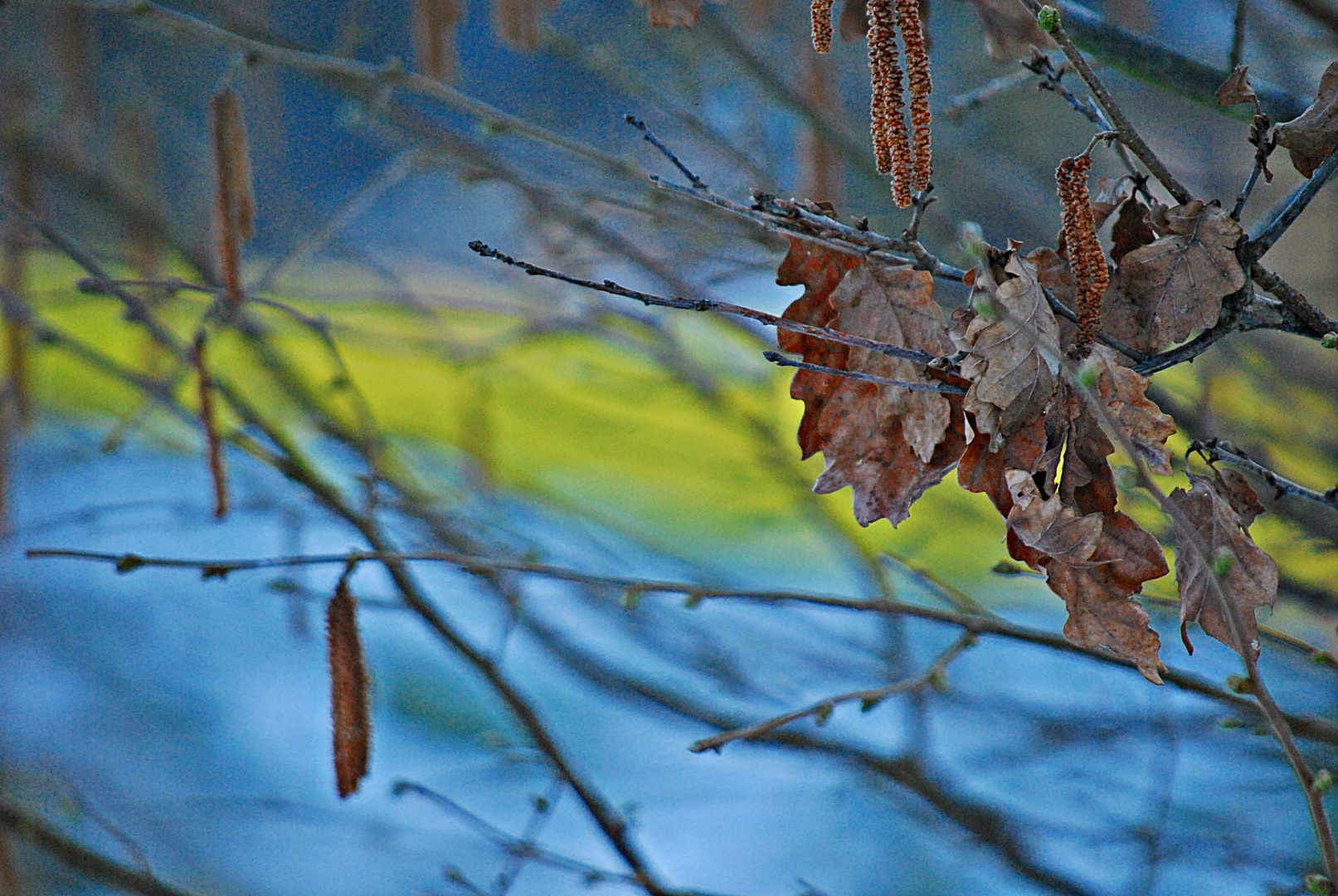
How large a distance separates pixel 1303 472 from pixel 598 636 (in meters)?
0.85

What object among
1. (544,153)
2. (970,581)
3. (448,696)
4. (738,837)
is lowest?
(738,837)

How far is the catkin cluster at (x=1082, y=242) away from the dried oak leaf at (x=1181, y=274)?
0.06 feet

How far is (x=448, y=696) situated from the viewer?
1.54m

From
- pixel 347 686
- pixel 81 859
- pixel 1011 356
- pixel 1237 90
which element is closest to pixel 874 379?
pixel 1011 356

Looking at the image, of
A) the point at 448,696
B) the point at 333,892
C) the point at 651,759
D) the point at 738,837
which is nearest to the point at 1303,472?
the point at 738,837

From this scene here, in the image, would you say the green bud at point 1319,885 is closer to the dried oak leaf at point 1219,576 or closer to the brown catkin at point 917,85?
the dried oak leaf at point 1219,576

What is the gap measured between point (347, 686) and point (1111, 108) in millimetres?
358

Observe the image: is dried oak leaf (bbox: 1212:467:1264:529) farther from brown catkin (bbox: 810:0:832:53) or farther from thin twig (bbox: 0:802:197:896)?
thin twig (bbox: 0:802:197:896)

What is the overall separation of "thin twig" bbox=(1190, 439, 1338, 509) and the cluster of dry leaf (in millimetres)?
10

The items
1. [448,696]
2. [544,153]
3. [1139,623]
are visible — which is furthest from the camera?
[448,696]

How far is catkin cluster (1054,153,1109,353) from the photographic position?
30 centimetres

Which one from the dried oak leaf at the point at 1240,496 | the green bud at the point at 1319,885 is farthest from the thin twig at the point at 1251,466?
the green bud at the point at 1319,885

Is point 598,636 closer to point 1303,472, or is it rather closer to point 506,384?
point 506,384

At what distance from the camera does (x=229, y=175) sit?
512 millimetres
